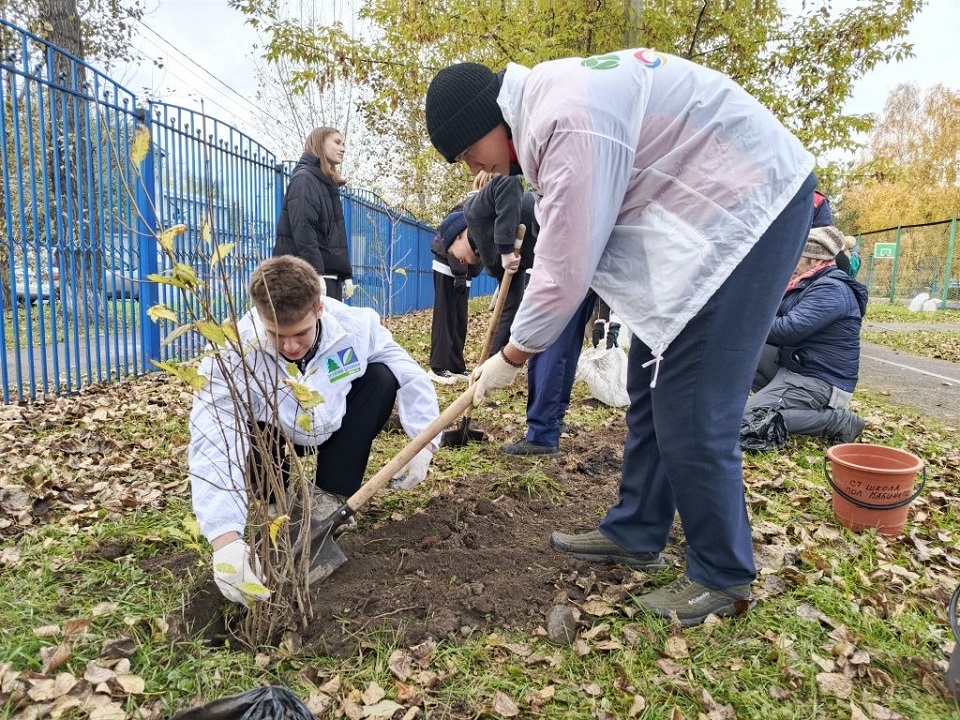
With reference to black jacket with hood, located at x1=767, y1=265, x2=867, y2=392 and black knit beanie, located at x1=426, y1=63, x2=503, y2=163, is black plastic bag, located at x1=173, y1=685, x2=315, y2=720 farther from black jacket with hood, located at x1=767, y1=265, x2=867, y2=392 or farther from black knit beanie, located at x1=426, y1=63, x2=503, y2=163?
black jacket with hood, located at x1=767, y1=265, x2=867, y2=392

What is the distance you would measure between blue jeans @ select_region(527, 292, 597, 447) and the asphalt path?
3.22 m

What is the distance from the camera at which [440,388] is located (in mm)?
5449

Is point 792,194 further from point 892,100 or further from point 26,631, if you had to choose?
point 892,100

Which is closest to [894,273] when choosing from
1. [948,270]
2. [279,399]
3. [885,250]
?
[885,250]

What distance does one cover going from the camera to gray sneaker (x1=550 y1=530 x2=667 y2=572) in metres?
2.41

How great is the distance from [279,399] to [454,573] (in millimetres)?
890

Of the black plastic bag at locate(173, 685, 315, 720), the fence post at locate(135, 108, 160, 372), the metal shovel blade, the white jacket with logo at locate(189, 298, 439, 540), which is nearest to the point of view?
the black plastic bag at locate(173, 685, 315, 720)

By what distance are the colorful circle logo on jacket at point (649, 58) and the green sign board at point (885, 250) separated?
70.2 ft

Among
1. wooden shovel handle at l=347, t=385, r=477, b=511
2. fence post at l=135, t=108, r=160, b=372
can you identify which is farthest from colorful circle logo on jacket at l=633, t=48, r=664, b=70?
fence post at l=135, t=108, r=160, b=372

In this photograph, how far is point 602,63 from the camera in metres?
1.76

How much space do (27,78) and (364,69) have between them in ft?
13.2

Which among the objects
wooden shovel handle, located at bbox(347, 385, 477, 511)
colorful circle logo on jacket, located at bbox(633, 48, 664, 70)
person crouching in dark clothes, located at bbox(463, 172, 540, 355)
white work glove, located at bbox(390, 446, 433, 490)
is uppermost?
colorful circle logo on jacket, located at bbox(633, 48, 664, 70)

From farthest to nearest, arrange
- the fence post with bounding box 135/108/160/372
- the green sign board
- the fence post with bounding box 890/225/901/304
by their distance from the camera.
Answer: the green sign board < the fence post with bounding box 890/225/901/304 < the fence post with bounding box 135/108/160/372

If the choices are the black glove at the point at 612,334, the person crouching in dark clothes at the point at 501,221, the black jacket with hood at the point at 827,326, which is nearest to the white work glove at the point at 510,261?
the person crouching in dark clothes at the point at 501,221
